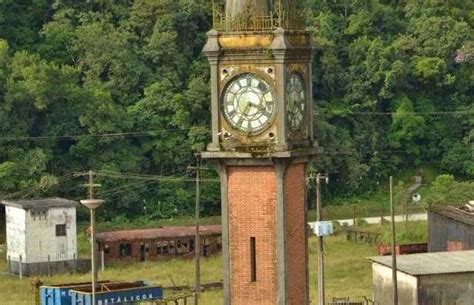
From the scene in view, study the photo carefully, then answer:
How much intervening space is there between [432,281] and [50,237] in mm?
20606

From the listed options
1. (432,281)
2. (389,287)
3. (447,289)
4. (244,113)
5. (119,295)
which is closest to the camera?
(244,113)

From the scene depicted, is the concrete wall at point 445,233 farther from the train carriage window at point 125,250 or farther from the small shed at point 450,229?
the train carriage window at point 125,250

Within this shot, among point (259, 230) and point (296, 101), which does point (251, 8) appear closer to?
point (296, 101)

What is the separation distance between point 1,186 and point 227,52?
1578 inches

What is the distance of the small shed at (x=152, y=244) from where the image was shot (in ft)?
190

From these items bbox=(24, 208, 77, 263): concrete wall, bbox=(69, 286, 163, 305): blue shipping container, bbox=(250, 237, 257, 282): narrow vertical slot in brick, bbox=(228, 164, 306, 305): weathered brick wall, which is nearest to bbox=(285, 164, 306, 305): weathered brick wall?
bbox=(228, 164, 306, 305): weathered brick wall

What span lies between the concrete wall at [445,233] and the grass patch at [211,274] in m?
2.66

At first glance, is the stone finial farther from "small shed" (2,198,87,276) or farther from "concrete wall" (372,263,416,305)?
"small shed" (2,198,87,276)

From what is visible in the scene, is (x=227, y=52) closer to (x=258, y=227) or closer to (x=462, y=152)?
(x=258, y=227)

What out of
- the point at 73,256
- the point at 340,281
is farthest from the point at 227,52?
the point at 73,256

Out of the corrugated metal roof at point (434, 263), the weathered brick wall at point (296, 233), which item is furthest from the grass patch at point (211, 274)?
the weathered brick wall at point (296, 233)

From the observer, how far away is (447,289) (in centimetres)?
4100

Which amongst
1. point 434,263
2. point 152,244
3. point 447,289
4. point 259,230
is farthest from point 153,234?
point 259,230

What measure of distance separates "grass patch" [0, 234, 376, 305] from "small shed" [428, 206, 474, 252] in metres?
2.75
